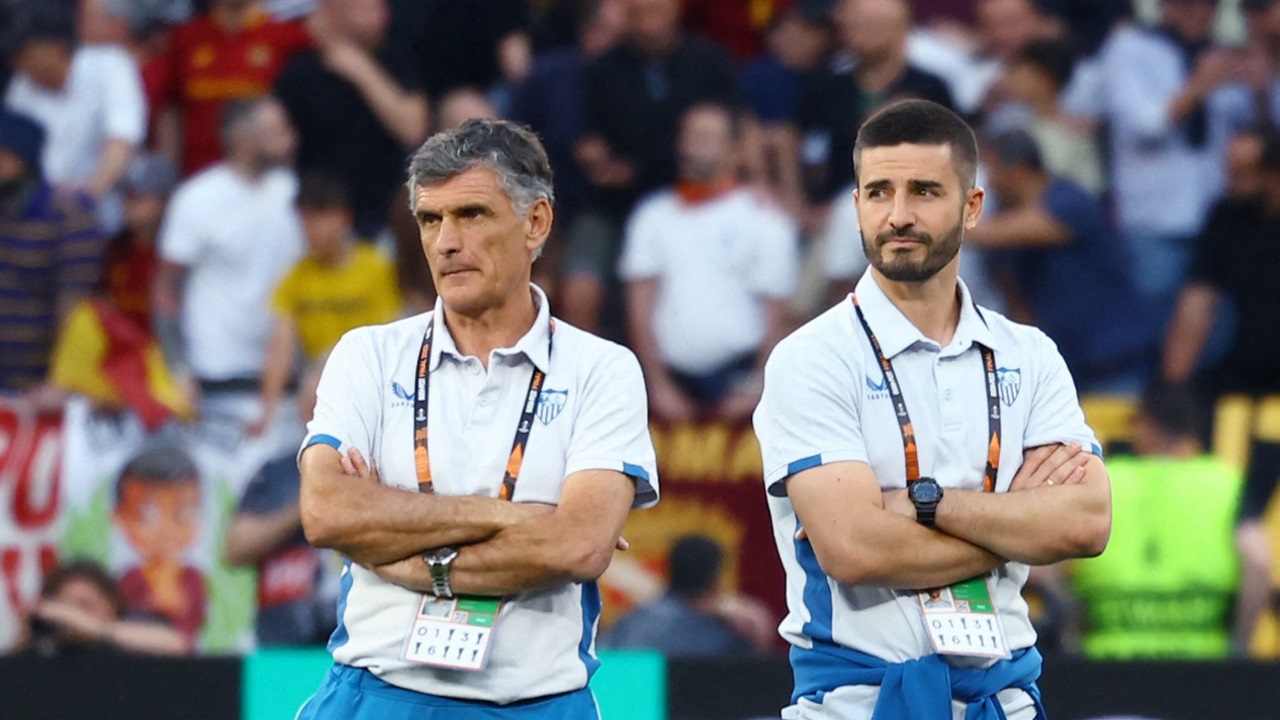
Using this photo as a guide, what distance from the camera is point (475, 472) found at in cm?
458

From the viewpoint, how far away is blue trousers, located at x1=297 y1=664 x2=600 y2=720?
451 centimetres

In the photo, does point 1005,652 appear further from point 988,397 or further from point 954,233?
point 954,233

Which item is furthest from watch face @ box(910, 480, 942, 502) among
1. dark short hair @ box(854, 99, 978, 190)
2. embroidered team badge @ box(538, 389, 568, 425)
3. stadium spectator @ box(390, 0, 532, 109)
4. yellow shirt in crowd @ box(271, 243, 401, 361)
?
stadium spectator @ box(390, 0, 532, 109)

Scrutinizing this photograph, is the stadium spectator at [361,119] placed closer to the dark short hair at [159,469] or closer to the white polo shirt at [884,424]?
the dark short hair at [159,469]

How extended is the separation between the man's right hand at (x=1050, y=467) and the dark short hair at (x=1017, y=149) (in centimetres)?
424

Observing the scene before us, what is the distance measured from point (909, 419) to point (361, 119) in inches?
211

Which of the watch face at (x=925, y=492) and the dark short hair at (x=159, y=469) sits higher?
the dark short hair at (x=159, y=469)

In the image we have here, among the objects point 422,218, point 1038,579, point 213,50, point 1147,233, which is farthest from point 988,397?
point 213,50

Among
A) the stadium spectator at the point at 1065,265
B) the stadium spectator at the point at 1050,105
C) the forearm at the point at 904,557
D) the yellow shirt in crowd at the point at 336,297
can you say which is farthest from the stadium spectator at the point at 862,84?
the forearm at the point at 904,557

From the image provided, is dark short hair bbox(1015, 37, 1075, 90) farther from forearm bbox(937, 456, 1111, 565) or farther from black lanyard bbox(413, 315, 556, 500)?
black lanyard bbox(413, 315, 556, 500)

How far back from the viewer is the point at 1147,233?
9.27 m

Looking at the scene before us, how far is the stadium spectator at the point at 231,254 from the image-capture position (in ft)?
30.0

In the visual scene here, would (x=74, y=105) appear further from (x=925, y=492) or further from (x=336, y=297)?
(x=925, y=492)

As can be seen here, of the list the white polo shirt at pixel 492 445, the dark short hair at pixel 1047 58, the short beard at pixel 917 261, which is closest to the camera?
the white polo shirt at pixel 492 445
